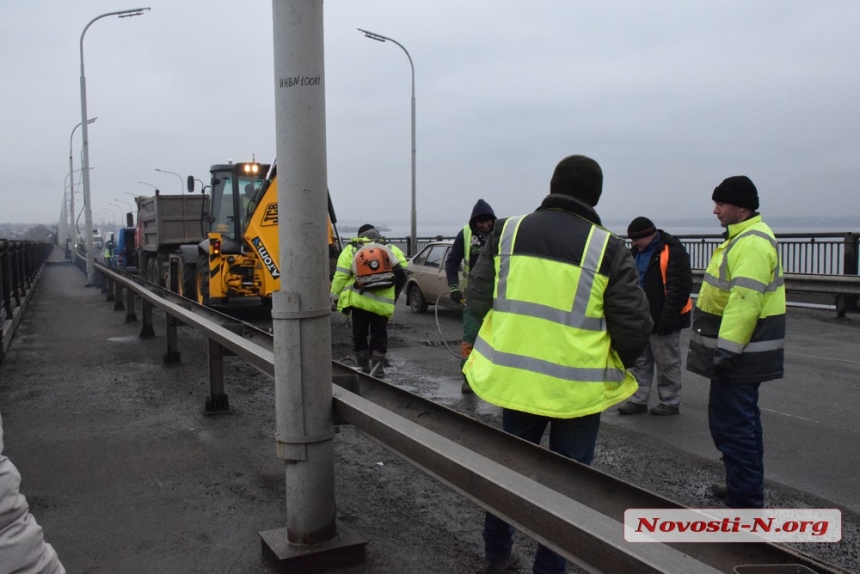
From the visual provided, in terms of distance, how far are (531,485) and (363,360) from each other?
661 cm

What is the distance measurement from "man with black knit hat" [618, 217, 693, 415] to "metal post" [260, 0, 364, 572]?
4.15 metres

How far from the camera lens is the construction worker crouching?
8750 mm

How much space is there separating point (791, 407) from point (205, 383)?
6.18 m

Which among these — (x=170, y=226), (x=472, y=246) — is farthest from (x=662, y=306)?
(x=170, y=226)

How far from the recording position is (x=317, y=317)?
4.02 m

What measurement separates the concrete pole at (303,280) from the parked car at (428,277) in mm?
10997

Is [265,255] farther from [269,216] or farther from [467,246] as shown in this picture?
[467,246]

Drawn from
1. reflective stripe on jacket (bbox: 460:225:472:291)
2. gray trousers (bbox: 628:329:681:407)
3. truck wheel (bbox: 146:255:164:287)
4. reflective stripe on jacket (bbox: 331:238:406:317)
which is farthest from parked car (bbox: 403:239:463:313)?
truck wheel (bbox: 146:255:164:287)

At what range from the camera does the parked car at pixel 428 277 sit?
15539mm

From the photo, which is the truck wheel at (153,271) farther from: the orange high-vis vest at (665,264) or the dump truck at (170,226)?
the orange high-vis vest at (665,264)

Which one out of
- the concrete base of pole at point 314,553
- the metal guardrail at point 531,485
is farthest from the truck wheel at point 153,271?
the metal guardrail at point 531,485

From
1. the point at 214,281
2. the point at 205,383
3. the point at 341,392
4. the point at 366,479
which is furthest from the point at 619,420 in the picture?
the point at 214,281

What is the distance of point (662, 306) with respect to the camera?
756cm

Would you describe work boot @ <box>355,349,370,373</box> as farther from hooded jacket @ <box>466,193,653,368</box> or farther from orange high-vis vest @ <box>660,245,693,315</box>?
hooded jacket @ <box>466,193,653,368</box>
